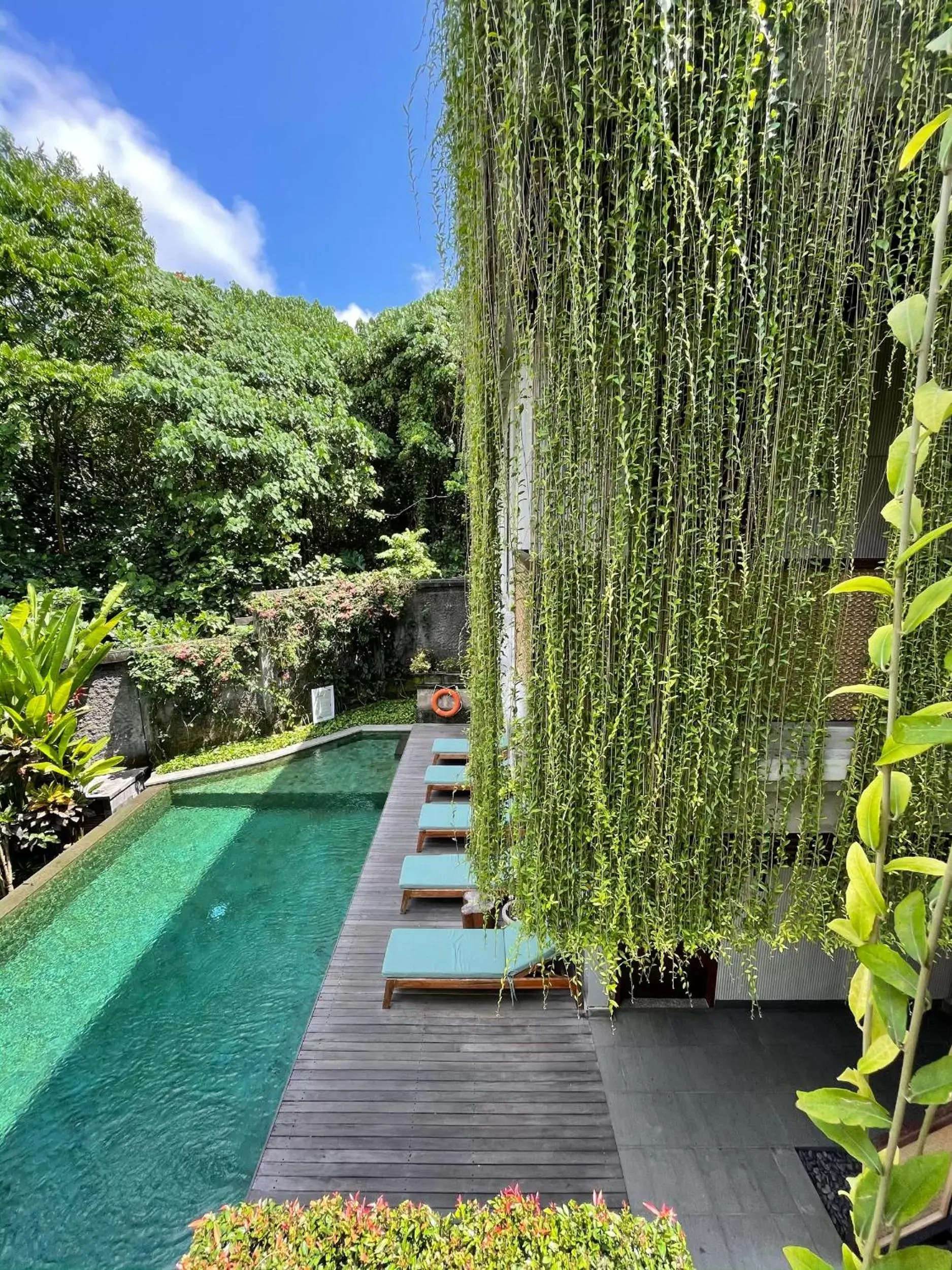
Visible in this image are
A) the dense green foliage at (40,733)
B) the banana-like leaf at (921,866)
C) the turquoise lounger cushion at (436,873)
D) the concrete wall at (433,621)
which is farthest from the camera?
the concrete wall at (433,621)

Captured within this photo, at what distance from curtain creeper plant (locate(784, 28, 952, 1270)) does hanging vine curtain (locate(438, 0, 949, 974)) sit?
1.60 m

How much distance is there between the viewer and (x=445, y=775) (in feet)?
27.3

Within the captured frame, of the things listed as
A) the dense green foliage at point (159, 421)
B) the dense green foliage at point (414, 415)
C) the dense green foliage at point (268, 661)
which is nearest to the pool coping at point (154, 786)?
the dense green foliage at point (268, 661)

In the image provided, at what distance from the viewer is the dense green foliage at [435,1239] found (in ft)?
8.85

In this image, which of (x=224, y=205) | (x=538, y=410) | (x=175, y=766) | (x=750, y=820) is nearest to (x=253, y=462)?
(x=175, y=766)

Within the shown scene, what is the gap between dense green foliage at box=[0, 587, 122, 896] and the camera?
24.3 feet

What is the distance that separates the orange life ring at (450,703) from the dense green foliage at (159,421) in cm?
521

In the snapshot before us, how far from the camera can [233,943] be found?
6539mm

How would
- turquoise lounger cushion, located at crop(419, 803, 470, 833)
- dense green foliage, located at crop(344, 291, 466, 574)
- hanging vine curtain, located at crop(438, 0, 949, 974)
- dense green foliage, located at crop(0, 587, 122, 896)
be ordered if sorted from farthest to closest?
dense green foliage, located at crop(344, 291, 466, 574) < dense green foliage, located at crop(0, 587, 122, 896) < turquoise lounger cushion, located at crop(419, 803, 470, 833) < hanging vine curtain, located at crop(438, 0, 949, 974)

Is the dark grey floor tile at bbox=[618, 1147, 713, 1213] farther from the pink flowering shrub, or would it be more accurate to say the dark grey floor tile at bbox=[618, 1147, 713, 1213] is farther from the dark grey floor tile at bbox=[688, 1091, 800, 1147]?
the pink flowering shrub

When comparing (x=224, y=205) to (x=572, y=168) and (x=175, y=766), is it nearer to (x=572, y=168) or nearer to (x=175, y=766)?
(x=175, y=766)

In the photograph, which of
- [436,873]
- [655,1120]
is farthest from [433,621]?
[655,1120]

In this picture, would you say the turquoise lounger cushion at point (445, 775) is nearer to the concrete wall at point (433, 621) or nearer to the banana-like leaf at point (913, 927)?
the concrete wall at point (433, 621)

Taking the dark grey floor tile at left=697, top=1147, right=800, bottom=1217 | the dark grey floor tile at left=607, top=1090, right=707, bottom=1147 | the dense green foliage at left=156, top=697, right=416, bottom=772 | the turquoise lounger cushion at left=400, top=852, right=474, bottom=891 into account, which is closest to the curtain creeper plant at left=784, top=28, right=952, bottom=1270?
the dark grey floor tile at left=697, top=1147, right=800, bottom=1217
